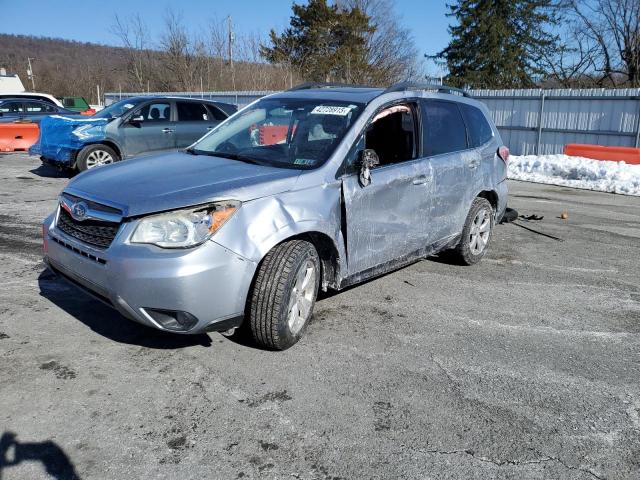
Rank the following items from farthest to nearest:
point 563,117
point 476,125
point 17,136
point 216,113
→ 1. point 563,117
2. point 17,136
3. point 216,113
4. point 476,125

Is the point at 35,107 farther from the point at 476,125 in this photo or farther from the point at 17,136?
the point at 476,125

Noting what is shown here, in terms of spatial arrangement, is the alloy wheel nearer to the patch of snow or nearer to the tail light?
the tail light

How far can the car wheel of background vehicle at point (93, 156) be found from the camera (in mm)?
10570

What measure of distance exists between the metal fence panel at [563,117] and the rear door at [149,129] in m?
12.2

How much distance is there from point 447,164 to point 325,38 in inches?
1460

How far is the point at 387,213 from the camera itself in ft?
14.7

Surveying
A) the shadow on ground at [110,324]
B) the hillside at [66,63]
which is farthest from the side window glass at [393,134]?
the hillside at [66,63]

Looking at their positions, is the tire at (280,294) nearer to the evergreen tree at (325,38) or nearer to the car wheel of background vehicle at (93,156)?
the car wheel of background vehicle at (93,156)

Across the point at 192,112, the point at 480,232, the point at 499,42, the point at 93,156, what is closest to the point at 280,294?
the point at 480,232

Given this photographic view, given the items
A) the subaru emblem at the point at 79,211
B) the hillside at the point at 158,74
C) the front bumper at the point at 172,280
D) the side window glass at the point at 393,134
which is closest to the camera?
the front bumper at the point at 172,280

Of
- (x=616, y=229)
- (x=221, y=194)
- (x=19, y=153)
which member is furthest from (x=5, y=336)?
(x=19, y=153)

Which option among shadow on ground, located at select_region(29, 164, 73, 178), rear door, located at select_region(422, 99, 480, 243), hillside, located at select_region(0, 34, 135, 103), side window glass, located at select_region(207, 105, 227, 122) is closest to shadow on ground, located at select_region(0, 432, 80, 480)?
rear door, located at select_region(422, 99, 480, 243)

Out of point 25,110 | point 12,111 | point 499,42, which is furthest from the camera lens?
point 499,42

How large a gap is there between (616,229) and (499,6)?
32854 millimetres
